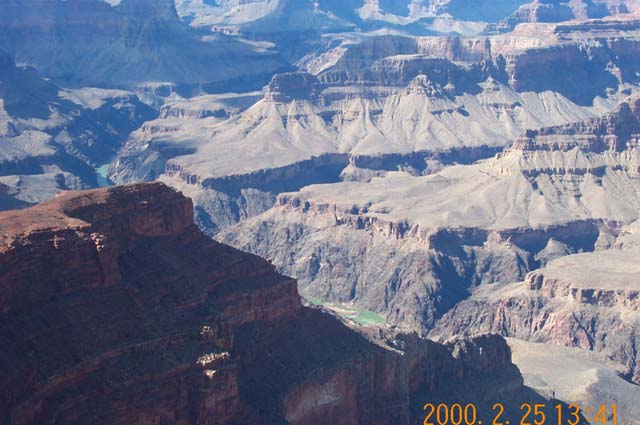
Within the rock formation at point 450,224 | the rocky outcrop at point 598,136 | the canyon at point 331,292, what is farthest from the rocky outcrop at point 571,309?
the rocky outcrop at point 598,136

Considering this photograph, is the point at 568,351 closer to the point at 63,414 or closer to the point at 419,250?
the point at 419,250

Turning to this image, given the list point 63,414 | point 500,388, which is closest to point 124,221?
point 63,414

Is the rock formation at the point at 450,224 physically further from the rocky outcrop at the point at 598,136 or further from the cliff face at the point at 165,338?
the cliff face at the point at 165,338
